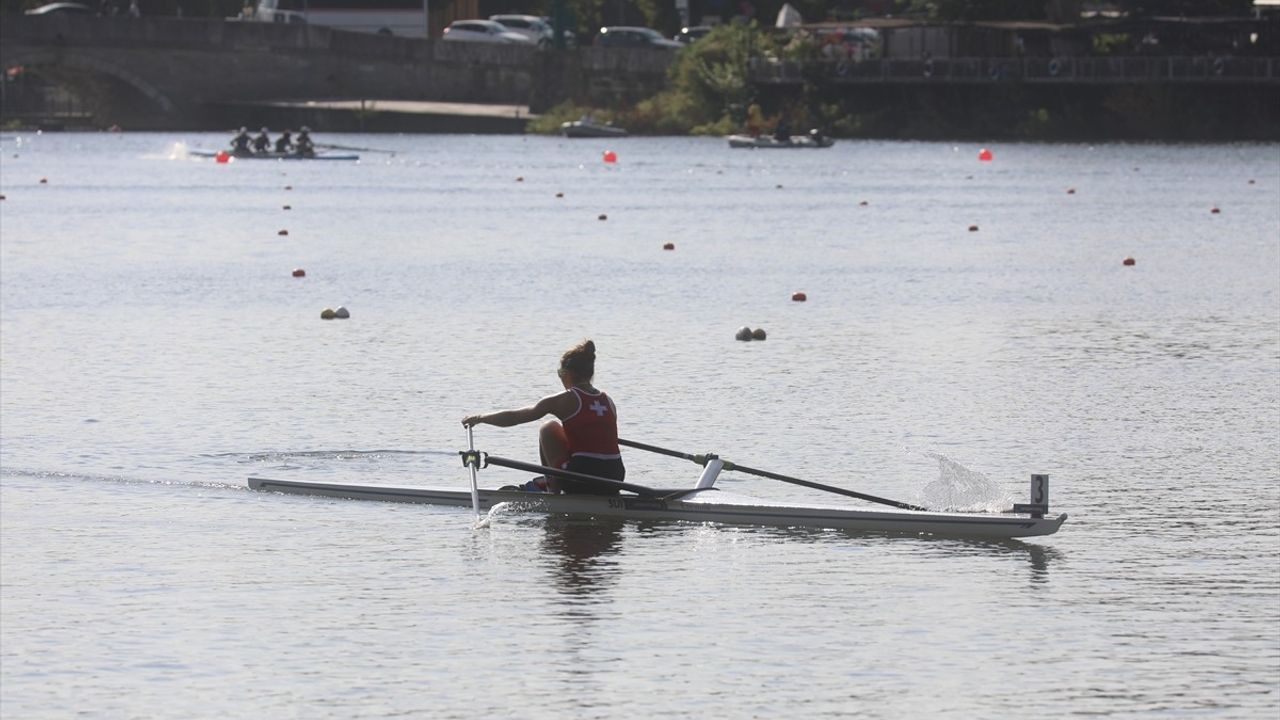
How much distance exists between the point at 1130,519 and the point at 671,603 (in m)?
4.52

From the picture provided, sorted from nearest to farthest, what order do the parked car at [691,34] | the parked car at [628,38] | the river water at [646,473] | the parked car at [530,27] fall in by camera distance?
the river water at [646,473]
the parked car at [628,38]
the parked car at [691,34]
the parked car at [530,27]

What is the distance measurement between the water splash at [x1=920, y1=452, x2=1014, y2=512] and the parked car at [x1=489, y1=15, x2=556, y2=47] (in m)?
120

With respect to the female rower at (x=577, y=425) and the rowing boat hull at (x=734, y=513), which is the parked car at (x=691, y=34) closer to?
the rowing boat hull at (x=734, y=513)

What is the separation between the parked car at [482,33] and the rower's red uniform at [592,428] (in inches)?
4760

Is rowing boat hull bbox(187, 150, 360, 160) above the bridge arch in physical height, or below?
below

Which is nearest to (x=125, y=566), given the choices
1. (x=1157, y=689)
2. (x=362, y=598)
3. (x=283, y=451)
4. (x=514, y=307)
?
(x=362, y=598)

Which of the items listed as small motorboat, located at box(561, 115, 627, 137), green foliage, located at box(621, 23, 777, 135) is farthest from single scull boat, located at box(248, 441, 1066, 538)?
small motorboat, located at box(561, 115, 627, 137)

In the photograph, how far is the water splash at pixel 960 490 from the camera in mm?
17766

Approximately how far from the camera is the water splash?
1777 centimetres

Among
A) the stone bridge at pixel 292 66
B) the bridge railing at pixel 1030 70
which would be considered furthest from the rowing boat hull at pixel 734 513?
the stone bridge at pixel 292 66

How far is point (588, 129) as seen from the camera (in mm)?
128500

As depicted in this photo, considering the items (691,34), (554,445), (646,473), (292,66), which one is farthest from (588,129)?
(554,445)

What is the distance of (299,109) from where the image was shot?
13462 cm

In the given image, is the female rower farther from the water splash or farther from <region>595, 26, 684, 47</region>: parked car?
<region>595, 26, 684, 47</region>: parked car
